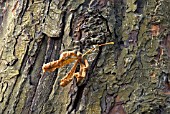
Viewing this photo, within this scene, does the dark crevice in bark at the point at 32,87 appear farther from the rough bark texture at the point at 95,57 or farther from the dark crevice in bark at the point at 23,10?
the dark crevice in bark at the point at 23,10

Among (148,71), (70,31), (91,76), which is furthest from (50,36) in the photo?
(148,71)

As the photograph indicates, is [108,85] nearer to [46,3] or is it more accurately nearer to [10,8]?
[46,3]

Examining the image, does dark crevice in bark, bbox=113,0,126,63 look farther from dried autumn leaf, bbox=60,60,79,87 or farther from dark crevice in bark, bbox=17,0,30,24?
dark crevice in bark, bbox=17,0,30,24

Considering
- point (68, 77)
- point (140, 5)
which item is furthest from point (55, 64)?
point (140, 5)

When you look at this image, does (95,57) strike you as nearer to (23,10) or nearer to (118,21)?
(118,21)

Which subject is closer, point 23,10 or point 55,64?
point 55,64

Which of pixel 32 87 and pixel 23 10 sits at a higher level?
pixel 23 10

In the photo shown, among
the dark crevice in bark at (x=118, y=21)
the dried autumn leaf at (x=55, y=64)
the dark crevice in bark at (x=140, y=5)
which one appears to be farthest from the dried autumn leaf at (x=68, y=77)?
the dark crevice in bark at (x=140, y=5)

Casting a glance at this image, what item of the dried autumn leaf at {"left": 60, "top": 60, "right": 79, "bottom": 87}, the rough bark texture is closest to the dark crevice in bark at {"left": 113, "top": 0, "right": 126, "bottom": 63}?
the rough bark texture
